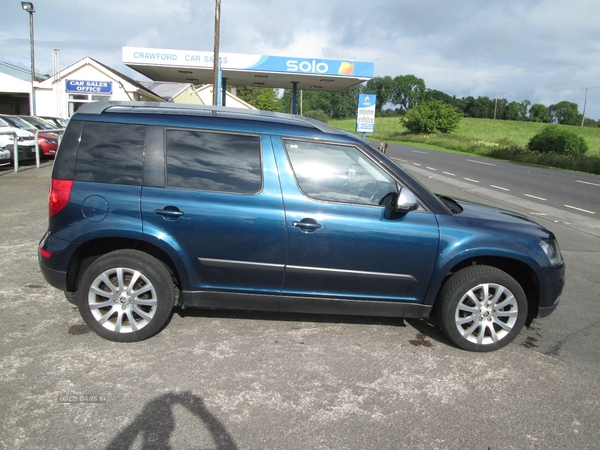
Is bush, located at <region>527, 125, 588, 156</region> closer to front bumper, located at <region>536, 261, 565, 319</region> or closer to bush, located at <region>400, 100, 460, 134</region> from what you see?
bush, located at <region>400, 100, 460, 134</region>

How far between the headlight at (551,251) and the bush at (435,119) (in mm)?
63059

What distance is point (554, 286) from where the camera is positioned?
3908mm

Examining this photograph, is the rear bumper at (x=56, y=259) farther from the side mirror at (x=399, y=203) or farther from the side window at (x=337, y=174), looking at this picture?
the side mirror at (x=399, y=203)

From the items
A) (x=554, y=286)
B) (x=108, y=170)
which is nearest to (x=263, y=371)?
(x=108, y=170)

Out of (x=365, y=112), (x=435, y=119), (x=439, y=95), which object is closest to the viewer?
(x=365, y=112)

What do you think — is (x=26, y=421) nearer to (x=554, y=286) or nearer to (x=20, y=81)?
(x=554, y=286)

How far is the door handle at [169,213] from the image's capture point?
3.64m

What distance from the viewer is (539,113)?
126 metres

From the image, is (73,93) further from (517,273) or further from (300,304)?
(517,273)

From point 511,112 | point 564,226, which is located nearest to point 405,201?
point 564,226

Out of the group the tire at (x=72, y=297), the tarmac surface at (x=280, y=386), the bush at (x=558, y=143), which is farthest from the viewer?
the bush at (x=558, y=143)

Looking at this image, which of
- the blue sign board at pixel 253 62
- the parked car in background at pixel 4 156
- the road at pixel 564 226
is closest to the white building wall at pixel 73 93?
the blue sign board at pixel 253 62

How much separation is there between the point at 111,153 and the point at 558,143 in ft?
128

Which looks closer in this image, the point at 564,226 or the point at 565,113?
the point at 564,226
